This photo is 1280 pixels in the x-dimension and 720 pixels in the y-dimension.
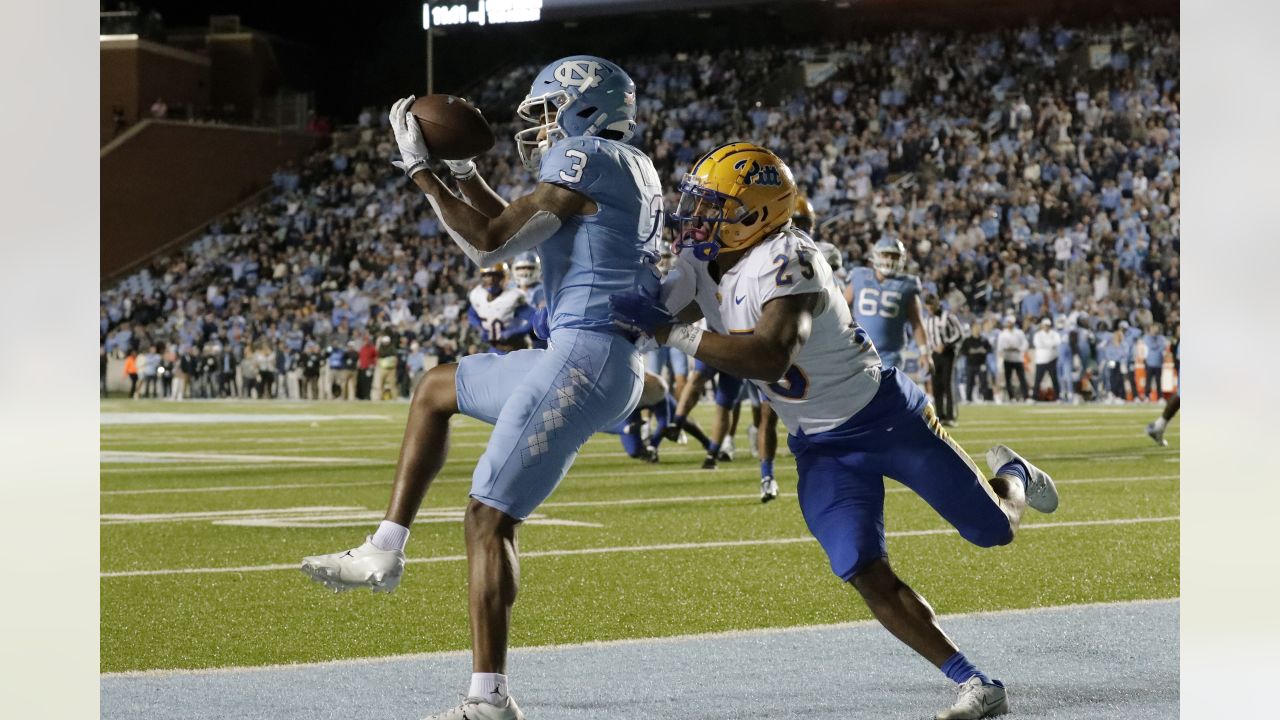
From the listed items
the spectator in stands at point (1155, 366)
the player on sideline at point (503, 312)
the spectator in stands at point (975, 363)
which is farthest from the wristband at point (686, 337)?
the spectator in stands at point (1155, 366)

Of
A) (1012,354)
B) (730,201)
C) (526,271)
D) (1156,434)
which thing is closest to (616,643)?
(730,201)

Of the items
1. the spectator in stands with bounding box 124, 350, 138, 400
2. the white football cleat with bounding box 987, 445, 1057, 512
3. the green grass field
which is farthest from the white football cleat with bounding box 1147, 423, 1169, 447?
the spectator in stands with bounding box 124, 350, 138, 400

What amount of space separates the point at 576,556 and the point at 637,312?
3012mm

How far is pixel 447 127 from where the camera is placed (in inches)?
140

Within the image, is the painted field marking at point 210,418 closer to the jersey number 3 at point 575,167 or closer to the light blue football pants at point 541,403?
the light blue football pants at point 541,403

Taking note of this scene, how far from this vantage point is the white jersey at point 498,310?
916cm

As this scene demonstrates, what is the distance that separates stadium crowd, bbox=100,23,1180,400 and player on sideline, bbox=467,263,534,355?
1039 cm

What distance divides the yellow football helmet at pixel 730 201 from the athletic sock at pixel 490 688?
1075 millimetres

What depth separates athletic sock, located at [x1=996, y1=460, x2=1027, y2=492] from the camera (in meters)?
4.09

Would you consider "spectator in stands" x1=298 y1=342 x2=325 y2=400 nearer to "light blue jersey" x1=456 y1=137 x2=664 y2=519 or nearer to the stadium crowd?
the stadium crowd
